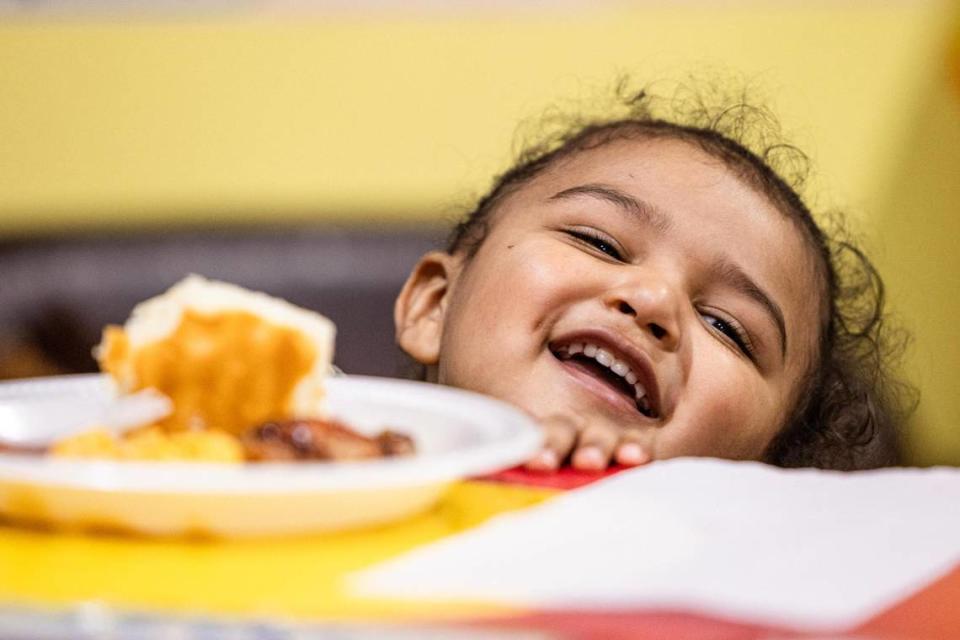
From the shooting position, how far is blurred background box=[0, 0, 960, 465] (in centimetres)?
236

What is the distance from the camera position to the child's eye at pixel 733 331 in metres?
1.31

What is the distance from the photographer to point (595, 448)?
3.30 feet

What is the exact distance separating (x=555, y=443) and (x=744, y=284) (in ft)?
1.37

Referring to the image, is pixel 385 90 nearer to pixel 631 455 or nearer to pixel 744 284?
pixel 744 284

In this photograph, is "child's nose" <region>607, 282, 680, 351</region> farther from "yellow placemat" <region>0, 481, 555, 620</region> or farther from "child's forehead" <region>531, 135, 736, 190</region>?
"yellow placemat" <region>0, 481, 555, 620</region>

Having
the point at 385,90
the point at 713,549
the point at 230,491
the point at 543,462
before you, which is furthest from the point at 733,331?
the point at 385,90

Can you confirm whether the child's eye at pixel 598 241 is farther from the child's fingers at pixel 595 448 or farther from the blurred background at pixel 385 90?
the blurred background at pixel 385 90

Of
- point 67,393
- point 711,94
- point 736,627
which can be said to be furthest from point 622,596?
point 711,94

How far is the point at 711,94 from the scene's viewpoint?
2193 mm

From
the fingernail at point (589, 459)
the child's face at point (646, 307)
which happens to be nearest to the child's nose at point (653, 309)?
the child's face at point (646, 307)

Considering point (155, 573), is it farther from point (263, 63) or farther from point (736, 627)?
point (263, 63)

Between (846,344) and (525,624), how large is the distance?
1382 mm

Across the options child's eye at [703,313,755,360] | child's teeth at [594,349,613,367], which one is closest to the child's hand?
child's teeth at [594,349,613,367]

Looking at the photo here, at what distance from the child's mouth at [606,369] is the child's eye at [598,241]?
142mm
